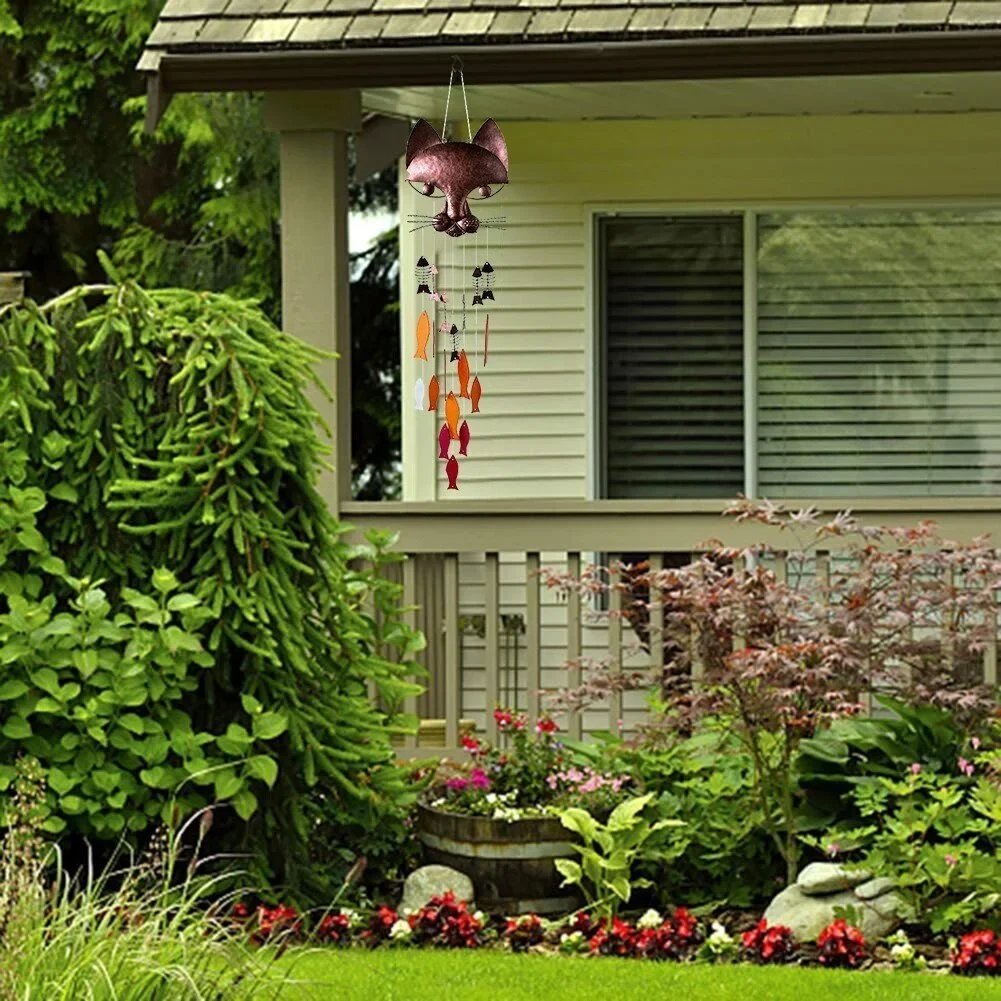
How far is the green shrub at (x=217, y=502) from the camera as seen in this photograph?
6.82 m

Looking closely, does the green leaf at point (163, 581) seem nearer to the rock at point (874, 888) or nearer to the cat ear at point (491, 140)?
the cat ear at point (491, 140)

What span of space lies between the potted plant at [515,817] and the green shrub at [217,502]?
0.83 ft

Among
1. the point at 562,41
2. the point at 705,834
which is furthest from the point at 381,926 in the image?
the point at 562,41

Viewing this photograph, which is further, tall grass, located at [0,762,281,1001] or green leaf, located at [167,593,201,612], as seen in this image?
green leaf, located at [167,593,201,612]

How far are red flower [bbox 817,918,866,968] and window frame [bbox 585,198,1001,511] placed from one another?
13.5 ft

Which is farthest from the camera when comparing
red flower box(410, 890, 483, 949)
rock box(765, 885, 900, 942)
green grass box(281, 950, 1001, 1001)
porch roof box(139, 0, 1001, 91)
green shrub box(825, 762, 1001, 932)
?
porch roof box(139, 0, 1001, 91)

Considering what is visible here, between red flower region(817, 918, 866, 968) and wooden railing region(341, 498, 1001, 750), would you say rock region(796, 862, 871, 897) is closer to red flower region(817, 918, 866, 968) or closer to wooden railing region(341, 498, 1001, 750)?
red flower region(817, 918, 866, 968)

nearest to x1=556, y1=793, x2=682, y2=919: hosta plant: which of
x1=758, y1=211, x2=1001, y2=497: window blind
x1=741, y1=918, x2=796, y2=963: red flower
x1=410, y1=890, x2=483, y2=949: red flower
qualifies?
x1=410, y1=890, x2=483, y2=949: red flower

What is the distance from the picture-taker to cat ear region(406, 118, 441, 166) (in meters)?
7.41

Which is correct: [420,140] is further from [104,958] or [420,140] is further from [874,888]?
[104,958]

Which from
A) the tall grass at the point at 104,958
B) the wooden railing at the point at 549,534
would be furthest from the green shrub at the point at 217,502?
the tall grass at the point at 104,958

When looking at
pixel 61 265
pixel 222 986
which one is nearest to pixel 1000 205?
pixel 222 986

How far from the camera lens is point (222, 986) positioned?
193 inches

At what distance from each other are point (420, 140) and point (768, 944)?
298 centimetres
